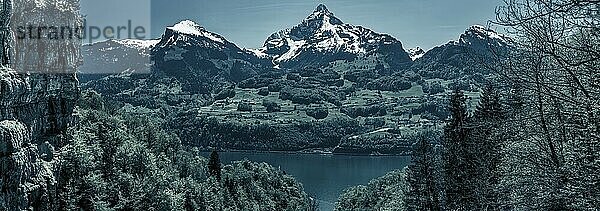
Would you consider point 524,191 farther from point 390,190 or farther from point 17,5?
point 390,190

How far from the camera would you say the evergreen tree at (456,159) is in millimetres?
33000

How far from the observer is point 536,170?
16922mm

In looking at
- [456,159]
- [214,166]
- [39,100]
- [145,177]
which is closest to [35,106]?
[39,100]

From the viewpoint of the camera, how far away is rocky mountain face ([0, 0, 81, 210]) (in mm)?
38656

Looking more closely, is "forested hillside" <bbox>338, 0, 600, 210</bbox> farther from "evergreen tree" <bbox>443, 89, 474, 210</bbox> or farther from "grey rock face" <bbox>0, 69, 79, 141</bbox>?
"grey rock face" <bbox>0, 69, 79, 141</bbox>

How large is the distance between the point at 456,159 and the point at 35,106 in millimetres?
35781

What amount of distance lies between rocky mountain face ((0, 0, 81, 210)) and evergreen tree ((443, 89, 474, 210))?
29342 mm

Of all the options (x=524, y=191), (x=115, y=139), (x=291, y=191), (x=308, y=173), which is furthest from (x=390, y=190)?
(x=308, y=173)

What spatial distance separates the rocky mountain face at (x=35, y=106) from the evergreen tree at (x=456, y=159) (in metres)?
29.3

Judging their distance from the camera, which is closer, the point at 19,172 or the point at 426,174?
the point at 19,172

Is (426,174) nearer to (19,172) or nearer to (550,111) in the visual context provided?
(550,111)

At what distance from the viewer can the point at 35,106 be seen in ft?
158

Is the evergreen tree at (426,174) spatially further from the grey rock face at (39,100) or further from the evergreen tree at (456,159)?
the grey rock face at (39,100)

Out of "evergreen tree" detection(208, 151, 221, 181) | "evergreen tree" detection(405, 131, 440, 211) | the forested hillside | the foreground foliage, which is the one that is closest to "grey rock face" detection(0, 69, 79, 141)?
the foreground foliage
